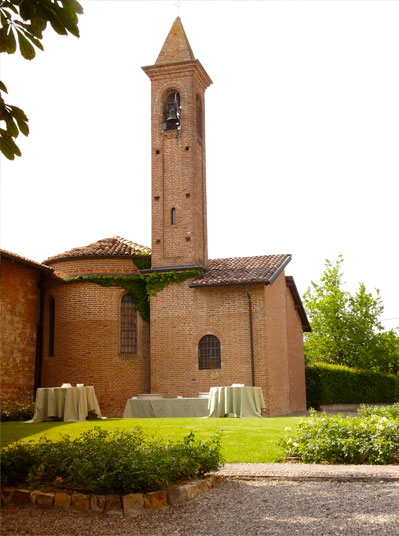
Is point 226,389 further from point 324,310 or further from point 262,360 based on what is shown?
point 324,310

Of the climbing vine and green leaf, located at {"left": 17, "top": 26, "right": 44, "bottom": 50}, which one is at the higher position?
the climbing vine

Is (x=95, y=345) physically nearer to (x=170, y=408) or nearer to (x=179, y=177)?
(x=170, y=408)

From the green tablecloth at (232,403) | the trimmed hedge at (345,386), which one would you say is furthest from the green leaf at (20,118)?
the trimmed hedge at (345,386)

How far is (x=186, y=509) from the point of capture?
6.04 metres

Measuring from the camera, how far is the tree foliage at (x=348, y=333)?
37.6 m

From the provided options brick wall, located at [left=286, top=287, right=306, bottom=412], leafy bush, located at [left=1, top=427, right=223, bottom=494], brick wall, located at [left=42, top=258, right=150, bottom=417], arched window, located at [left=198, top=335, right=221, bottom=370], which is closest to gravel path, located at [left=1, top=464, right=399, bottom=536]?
leafy bush, located at [left=1, top=427, right=223, bottom=494]

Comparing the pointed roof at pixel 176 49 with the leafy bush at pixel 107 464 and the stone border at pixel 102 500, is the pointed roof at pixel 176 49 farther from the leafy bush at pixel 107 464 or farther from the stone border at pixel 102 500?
the stone border at pixel 102 500

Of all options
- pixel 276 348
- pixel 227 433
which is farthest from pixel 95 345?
pixel 227 433

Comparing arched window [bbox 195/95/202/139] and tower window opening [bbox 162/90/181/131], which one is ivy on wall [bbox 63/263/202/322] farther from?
arched window [bbox 195/95/202/139]

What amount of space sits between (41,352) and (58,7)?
19.8m

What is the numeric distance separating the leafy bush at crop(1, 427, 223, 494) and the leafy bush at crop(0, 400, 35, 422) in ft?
40.0

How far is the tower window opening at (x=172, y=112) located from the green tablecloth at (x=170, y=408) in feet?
36.2

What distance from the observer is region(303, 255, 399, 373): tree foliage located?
3759 cm

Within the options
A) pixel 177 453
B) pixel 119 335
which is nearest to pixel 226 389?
pixel 119 335
